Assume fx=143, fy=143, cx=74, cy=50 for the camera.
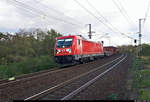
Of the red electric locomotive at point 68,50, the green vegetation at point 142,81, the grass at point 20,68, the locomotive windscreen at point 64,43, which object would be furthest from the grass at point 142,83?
the grass at point 20,68

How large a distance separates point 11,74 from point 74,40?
7059 millimetres

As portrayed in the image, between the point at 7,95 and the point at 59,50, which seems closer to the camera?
the point at 7,95

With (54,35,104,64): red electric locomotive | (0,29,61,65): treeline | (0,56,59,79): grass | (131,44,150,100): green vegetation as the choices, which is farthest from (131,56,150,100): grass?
(0,29,61,65): treeline

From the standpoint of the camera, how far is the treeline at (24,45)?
68.9 feet

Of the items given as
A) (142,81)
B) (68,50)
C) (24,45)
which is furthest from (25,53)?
(142,81)

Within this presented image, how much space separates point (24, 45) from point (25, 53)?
1465mm

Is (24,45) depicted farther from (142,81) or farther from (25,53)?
(142,81)

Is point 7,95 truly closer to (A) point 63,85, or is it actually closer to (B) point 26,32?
(A) point 63,85

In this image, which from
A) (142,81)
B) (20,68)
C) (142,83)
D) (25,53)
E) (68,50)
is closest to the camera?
(142,83)

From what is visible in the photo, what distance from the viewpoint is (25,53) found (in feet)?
81.6

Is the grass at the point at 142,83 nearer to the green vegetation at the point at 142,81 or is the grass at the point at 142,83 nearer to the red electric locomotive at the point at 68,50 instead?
the green vegetation at the point at 142,81

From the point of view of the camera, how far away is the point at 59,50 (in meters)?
15.9

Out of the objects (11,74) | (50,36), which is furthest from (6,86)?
(50,36)

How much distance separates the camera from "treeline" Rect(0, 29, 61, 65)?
21.0 meters
